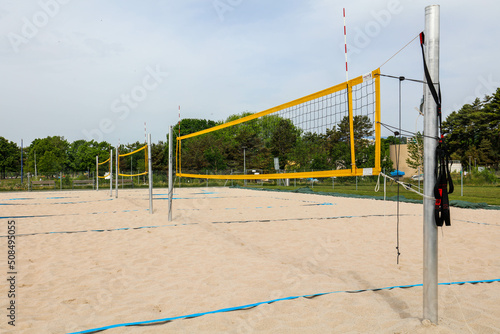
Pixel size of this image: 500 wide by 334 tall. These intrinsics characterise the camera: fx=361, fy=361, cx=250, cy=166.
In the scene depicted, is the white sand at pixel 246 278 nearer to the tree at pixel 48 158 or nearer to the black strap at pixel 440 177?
the black strap at pixel 440 177

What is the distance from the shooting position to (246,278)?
3197mm

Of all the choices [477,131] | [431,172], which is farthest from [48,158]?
[477,131]

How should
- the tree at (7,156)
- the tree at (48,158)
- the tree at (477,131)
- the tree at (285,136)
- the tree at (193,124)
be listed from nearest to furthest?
1. the tree at (285,136)
2. the tree at (477,131)
3. the tree at (48,158)
4. the tree at (7,156)
5. the tree at (193,124)

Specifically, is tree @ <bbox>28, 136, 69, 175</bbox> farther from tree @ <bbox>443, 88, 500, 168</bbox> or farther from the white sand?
tree @ <bbox>443, 88, 500, 168</bbox>

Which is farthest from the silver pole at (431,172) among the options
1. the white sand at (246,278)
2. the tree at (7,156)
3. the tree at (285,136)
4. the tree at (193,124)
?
the tree at (193,124)

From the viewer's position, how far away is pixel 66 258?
3990mm

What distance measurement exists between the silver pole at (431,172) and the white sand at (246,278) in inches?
6.3

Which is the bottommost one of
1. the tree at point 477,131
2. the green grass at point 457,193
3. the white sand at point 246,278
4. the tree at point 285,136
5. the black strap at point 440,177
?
the green grass at point 457,193

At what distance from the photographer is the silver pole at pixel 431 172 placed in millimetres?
2086

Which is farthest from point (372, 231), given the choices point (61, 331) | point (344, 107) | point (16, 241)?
point (16, 241)

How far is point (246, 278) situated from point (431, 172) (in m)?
1.82

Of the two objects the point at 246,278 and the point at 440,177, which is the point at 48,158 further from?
the point at 440,177

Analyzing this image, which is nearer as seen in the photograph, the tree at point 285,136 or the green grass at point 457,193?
the tree at point 285,136

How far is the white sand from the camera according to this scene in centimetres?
225
